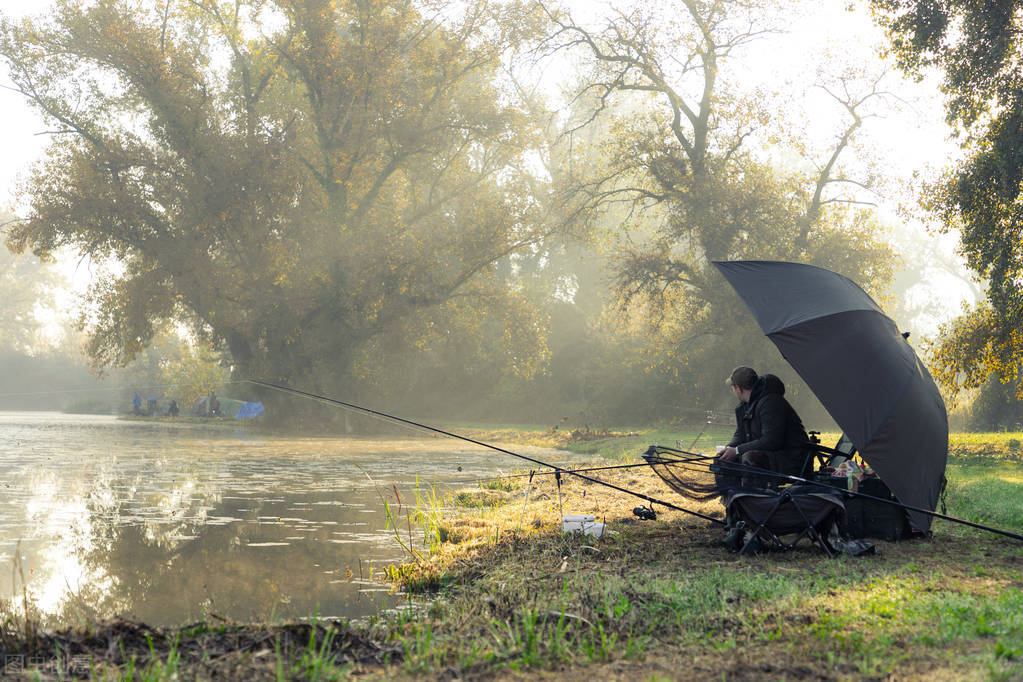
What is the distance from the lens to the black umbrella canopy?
7633 millimetres

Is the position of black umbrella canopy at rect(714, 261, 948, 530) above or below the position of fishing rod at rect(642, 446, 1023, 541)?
above

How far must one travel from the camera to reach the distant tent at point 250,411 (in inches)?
1433

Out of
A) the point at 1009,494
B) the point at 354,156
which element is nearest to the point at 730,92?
the point at 354,156

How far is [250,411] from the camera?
36.8m

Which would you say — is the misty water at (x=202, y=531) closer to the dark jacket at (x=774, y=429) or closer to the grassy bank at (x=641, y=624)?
the grassy bank at (x=641, y=624)

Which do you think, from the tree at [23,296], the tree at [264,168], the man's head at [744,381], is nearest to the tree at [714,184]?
the tree at [264,168]

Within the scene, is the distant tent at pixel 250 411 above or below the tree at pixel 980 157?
below

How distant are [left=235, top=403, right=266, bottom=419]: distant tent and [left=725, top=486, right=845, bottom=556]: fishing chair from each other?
31.0m

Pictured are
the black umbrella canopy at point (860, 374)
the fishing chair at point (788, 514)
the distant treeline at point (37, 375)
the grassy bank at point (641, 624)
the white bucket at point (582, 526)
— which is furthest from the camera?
the distant treeline at point (37, 375)

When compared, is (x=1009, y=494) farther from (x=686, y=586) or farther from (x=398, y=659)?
(x=398, y=659)

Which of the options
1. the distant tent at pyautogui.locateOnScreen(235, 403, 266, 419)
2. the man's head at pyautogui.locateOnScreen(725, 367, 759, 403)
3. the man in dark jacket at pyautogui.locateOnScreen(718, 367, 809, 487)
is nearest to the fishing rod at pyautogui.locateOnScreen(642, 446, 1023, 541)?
the man in dark jacket at pyautogui.locateOnScreen(718, 367, 809, 487)

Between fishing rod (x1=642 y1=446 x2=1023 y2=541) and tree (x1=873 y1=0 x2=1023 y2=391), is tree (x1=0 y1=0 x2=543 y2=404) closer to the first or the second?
tree (x1=873 y1=0 x2=1023 y2=391)

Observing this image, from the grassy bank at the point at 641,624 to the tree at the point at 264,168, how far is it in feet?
82.4

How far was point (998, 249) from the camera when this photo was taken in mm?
16188
